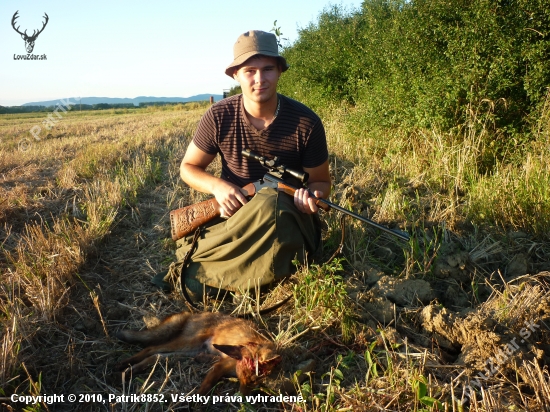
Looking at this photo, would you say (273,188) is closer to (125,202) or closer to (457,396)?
(457,396)

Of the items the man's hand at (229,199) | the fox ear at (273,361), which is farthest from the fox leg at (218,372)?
the man's hand at (229,199)

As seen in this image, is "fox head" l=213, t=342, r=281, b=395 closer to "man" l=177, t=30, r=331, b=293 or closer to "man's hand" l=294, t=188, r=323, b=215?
"man" l=177, t=30, r=331, b=293

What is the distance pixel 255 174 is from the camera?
3900mm

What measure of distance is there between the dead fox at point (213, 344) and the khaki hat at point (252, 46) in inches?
81.5

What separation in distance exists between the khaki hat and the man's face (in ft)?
0.23

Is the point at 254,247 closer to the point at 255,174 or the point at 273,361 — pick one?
the point at 255,174

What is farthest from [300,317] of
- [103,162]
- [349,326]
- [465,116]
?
[103,162]

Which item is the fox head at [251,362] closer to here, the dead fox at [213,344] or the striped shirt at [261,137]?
the dead fox at [213,344]

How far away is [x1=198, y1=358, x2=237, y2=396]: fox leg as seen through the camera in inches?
95.3

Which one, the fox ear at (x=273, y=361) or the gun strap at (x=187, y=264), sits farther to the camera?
the gun strap at (x=187, y=264)

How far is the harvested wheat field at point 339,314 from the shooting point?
2279 millimetres

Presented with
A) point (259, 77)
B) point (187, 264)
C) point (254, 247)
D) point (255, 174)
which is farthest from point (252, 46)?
point (187, 264)

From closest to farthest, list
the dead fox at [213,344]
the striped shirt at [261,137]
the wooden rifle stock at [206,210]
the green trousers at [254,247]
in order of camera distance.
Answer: the dead fox at [213,344], the green trousers at [254,247], the wooden rifle stock at [206,210], the striped shirt at [261,137]

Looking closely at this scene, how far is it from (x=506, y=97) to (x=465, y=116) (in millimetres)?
557
